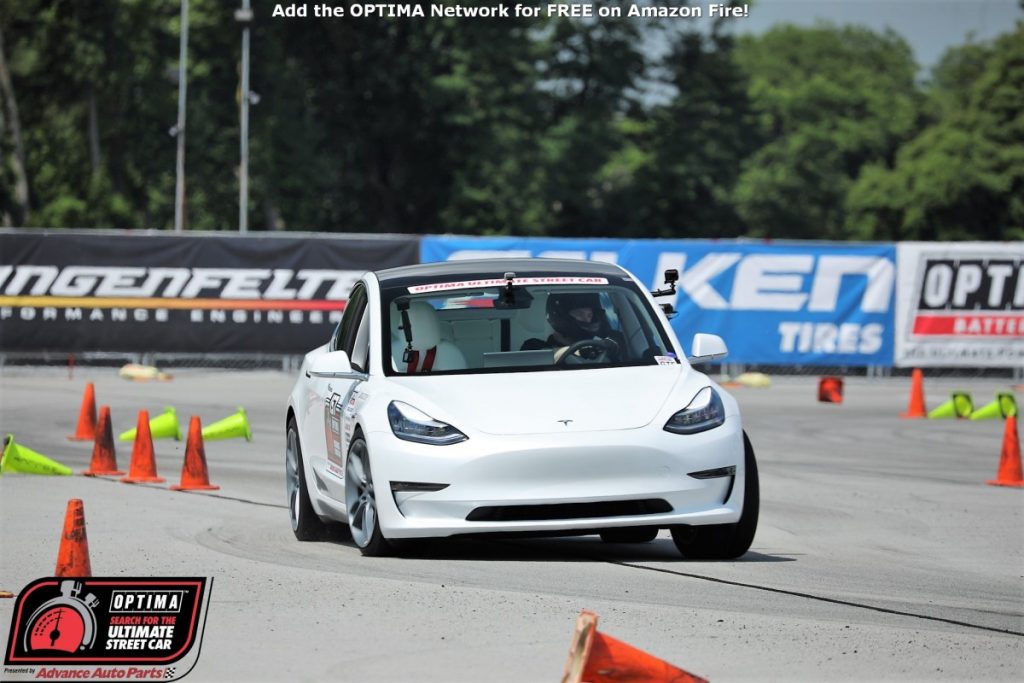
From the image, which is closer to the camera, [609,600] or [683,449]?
[609,600]

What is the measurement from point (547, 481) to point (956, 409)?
15070 millimetres

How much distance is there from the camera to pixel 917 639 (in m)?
7.27

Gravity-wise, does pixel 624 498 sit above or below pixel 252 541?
above

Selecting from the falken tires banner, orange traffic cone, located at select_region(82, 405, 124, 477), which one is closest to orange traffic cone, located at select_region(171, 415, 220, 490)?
orange traffic cone, located at select_region(82, 405, 124, 477)

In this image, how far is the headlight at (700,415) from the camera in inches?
362

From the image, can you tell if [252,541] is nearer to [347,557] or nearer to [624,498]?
[347,557]

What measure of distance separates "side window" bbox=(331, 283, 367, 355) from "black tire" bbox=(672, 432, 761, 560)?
2349 mm

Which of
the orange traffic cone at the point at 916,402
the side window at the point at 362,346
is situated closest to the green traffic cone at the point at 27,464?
the side window at the point at 362,346

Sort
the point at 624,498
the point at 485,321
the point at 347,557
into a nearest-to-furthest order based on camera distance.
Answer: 1. the point at 624,498
2. the point at 347,557
3. the point at 485,321

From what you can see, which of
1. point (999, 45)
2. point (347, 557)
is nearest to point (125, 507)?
point (347, 557)

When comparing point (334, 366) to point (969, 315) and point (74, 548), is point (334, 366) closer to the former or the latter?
point (74, 548)

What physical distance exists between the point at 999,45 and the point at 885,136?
21772mm

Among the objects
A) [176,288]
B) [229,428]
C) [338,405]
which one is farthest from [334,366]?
[176,288]

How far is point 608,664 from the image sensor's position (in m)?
5.59
